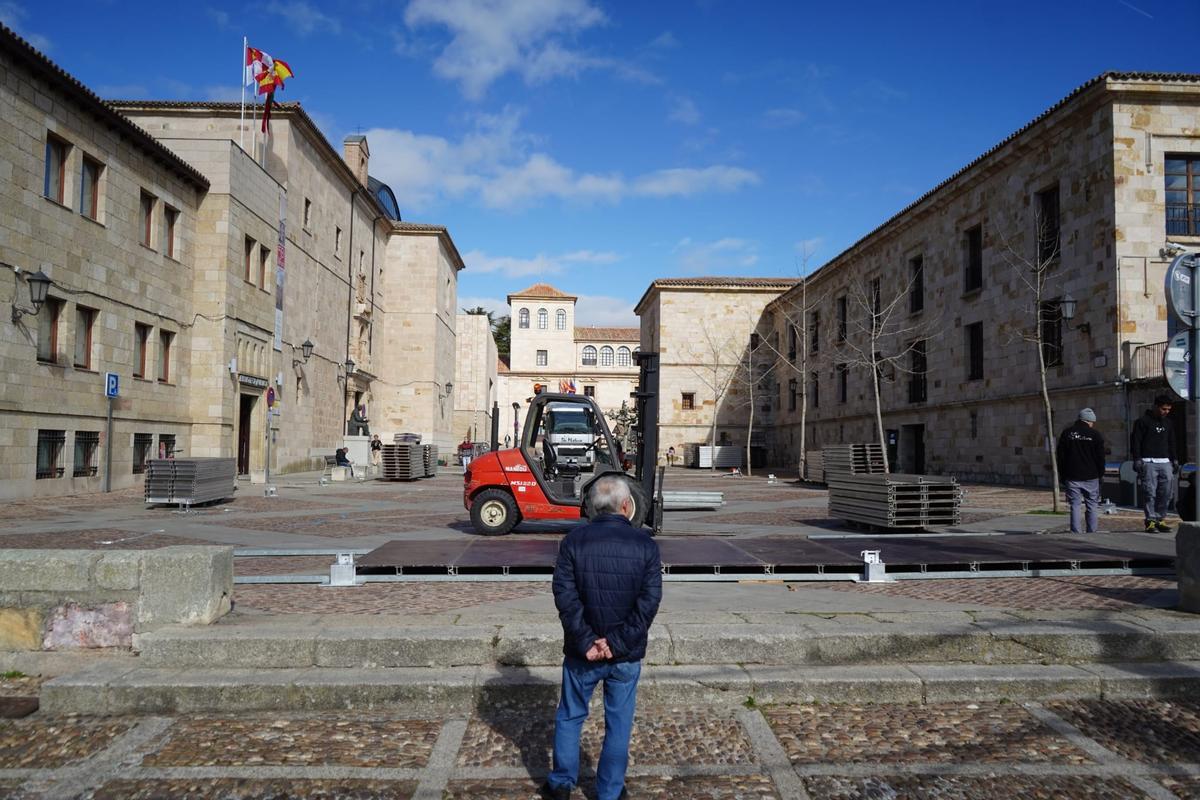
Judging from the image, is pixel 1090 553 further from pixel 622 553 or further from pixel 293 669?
pixel 293 669

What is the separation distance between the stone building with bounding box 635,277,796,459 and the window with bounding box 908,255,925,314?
66.7 feet

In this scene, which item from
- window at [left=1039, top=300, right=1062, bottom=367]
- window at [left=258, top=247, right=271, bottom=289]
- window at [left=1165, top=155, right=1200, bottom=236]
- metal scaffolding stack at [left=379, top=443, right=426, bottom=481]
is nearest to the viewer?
window at [left=1165, top=155, right=1200, bottom=236]

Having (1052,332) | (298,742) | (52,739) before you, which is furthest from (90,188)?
(1052,332)

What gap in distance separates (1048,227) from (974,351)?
5481 mm

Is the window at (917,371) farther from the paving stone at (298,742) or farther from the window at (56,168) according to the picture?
the paving stone at (298,742)

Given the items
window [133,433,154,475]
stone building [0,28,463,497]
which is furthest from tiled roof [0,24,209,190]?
window [133,433,154,475]

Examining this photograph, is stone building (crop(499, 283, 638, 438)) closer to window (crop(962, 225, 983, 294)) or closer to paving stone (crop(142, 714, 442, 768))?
window (crop(962, 225, 983, 294))

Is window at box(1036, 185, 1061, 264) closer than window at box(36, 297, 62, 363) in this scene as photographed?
No

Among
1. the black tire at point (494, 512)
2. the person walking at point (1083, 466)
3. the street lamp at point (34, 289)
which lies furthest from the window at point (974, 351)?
the street lamp at point (34, 289)

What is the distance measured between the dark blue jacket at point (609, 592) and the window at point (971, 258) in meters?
26.2

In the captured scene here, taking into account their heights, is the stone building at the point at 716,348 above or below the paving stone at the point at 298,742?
above

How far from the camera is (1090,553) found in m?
8.05

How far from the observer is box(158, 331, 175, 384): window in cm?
2152

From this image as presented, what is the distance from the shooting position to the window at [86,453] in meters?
17.8
